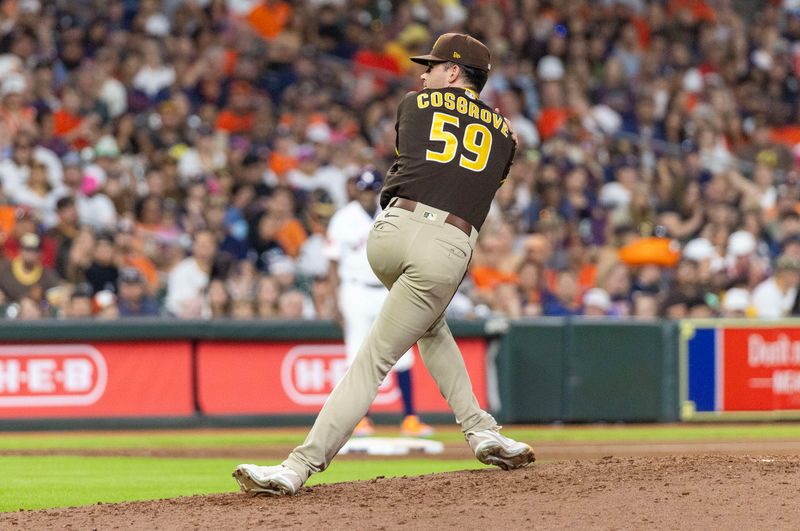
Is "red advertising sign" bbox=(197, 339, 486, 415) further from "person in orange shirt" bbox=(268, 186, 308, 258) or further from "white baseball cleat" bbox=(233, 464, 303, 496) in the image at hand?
"white baseball cleat" bbox=(233, 464, 303, 496)

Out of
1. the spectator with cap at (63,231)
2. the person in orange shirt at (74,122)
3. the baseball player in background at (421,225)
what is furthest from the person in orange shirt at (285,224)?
the baseball player in background at (421,225)

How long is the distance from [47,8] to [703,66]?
10.1 metres

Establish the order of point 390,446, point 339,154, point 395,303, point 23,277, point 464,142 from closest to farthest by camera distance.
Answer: point 395,303 → point 464,142 → point 390,446 → point 23,277 → point 339,154

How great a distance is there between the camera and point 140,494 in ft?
25.2

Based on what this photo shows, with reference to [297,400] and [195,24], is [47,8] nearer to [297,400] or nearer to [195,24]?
[195,24]

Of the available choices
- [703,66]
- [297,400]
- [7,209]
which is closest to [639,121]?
[703,66]

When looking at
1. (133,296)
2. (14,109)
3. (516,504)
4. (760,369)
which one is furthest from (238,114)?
(516,504)

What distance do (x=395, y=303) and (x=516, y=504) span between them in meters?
1.05

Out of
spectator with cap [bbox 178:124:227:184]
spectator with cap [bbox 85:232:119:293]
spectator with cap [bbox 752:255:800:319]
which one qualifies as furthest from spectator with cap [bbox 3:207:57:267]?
spectator with cap [bbox 752:255:800:319]

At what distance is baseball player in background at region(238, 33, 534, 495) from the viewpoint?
605cm

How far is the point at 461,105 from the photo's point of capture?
629cm

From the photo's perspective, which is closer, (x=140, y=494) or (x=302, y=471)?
(x=302, y=471)

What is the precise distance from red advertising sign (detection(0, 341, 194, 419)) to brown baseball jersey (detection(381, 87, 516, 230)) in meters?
7.47

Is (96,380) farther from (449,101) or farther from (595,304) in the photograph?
(449,101)
